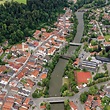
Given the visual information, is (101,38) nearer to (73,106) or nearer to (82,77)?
(82,77)

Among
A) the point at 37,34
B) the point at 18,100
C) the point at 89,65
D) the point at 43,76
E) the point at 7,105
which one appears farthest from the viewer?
the point at 37,34

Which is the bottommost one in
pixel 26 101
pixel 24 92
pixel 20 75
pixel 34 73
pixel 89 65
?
pixel 26 101

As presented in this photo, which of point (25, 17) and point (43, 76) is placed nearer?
point (43, 76)

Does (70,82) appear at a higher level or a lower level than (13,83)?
higher

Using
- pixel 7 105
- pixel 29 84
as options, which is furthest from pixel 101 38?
pixel 7 105

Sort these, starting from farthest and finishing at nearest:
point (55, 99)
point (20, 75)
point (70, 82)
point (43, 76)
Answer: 1. point (43, 76)
2. point (20, 75)
3. point (70, 82)
4. point (55, 99)

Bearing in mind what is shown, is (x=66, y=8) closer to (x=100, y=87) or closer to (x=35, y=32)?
(x=35, y=32)

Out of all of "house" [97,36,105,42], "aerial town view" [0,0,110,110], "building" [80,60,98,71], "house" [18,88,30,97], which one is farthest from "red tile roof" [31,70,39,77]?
"house" [97,36,105,42]

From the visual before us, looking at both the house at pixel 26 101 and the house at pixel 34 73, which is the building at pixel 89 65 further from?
the house at pixel 26 101

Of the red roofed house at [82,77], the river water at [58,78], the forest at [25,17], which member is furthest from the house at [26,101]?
the forest at [25,17]
